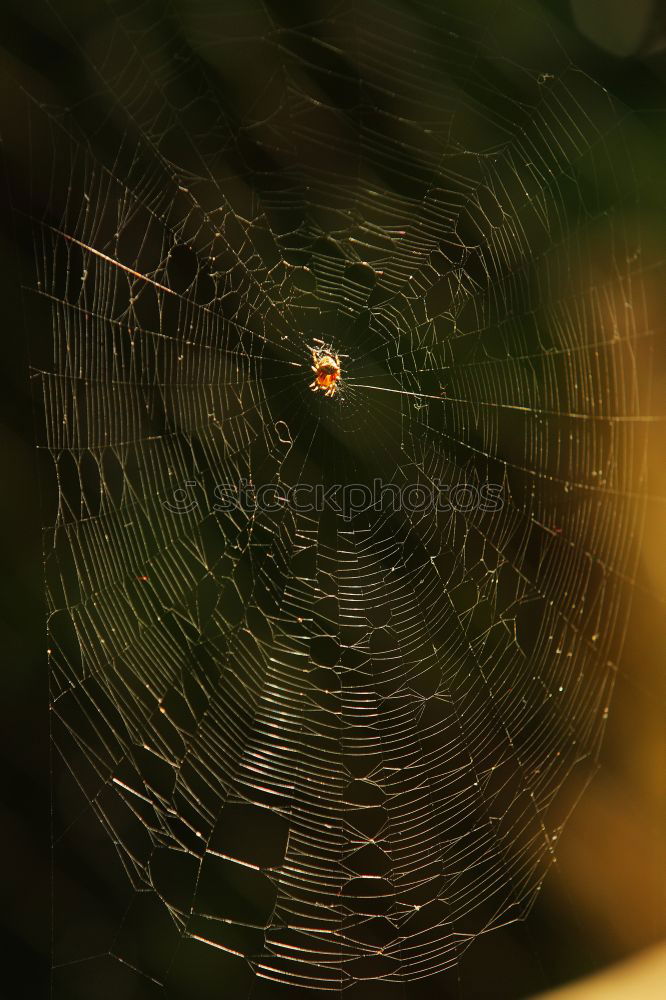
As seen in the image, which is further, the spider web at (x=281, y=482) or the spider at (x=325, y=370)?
the spider at (x=325, y=370)

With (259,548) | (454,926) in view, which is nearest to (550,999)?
(454,926)

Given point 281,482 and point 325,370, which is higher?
point 325,370

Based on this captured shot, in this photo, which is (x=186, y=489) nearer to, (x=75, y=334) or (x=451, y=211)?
(x=75, y=334)

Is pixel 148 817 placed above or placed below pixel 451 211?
below

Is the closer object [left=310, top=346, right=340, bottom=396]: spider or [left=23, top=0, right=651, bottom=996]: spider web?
[left=23, top=0, right=651, bottom=996]: spider web
